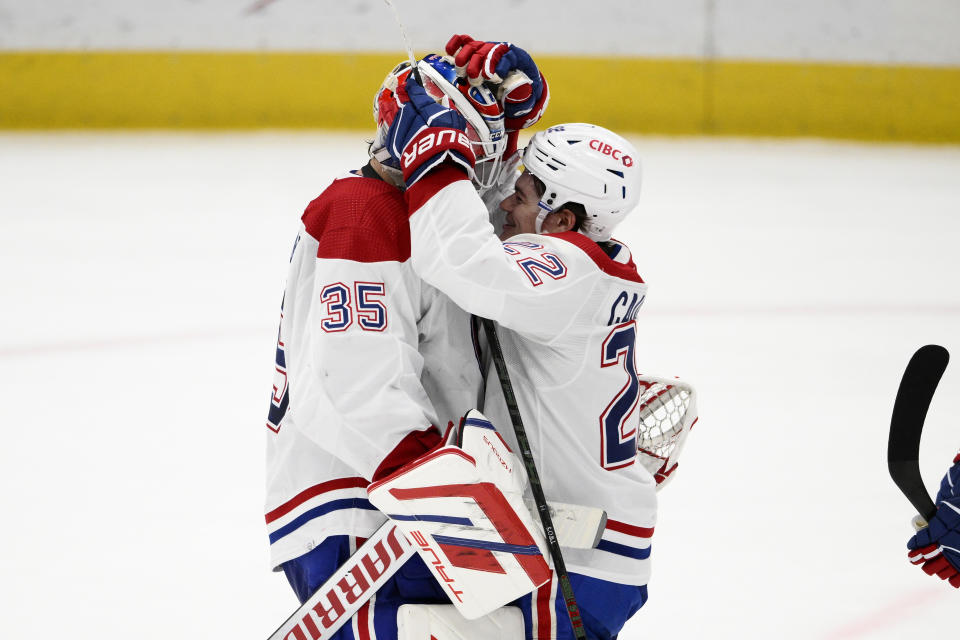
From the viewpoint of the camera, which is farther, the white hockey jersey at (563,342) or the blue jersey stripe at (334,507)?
the blue jersey stripe at (334,507)

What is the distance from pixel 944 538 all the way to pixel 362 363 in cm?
101

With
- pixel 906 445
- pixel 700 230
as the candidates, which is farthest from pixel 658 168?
pixel 906 445

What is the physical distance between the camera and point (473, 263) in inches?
59.0

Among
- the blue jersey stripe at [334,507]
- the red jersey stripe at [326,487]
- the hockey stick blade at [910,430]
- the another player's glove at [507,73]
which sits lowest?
the blue jersey stripe at [334,507]

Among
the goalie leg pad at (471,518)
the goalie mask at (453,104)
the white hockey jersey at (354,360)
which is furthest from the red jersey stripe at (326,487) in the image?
the goalie mask at (453,104)

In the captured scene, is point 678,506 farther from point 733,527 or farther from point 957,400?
point 957,400

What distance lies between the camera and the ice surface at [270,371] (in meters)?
2.63

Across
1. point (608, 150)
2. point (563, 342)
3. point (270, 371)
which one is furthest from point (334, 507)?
point (270, 371)

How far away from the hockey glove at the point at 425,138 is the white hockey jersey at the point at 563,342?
0.08 ft

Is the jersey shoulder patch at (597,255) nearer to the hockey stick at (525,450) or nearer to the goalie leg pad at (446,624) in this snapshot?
the hockey stick at (525,450)

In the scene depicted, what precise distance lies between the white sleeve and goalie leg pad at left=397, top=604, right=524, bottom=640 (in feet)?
1.45

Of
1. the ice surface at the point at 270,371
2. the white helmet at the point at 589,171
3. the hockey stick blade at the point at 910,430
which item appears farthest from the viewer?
the ice surface at the point at 270,371

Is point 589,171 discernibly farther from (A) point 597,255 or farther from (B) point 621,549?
(B) point 621,549

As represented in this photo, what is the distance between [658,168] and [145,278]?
10.8 feet
